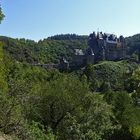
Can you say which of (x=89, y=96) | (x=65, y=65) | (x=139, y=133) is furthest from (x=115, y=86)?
(x=89, y=96)

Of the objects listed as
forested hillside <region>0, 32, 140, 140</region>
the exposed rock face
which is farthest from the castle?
forested hillside <region>0, 32, 140, 140</region>

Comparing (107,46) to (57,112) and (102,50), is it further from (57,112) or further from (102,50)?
(57,112)

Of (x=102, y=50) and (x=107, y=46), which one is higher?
(x=107, y=46)

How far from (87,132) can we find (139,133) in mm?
15371

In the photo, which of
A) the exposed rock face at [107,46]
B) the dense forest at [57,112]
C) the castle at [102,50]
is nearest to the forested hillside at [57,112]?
the dense forest at [57,112]

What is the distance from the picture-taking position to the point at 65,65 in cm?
17025

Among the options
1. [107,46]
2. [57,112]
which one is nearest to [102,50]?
[107,46]

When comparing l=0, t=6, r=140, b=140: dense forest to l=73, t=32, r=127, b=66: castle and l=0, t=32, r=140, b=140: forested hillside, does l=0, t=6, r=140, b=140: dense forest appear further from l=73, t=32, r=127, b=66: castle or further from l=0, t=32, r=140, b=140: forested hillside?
l=73, t=32, r=127, b=66: castle

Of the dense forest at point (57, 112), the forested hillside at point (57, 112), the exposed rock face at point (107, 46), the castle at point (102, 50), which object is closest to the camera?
the dense forest at point (57, 112)

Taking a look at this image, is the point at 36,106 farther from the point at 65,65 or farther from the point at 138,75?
the point at 65,65

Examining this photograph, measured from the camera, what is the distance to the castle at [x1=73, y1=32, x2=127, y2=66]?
175625 mm

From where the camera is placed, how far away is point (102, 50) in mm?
176625

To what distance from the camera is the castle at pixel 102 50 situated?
176 m

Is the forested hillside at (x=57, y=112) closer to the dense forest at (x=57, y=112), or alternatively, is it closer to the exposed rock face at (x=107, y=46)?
the dense forest at (x=57, y=112)
